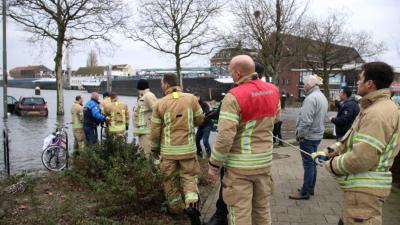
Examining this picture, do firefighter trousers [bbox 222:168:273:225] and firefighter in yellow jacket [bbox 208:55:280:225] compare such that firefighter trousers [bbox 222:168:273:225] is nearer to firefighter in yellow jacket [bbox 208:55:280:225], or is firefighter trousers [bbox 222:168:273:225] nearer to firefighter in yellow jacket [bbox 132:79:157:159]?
firefighter in yellow jacket [bbox 208:55:280:225]

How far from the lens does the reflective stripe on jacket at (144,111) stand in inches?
307

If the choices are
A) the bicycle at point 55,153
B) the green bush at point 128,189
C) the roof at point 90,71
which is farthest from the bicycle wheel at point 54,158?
the roof at point 90,71

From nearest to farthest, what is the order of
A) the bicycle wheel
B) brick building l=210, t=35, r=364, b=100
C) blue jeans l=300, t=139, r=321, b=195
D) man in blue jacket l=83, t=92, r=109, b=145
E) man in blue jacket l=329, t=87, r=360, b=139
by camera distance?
blue jeans l=300, t=139, r=321, b=195 → man in blue jacket l=329, t=87, r=360, b=139 → the bicycle wheel → man in blue jacket l=83, t=92, r=109, b=145 → brick building l=210, t=35, r=364, b=100

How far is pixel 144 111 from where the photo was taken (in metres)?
8.17

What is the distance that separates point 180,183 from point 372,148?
272 centimetres

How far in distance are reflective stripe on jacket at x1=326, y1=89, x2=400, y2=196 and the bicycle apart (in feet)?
25.1

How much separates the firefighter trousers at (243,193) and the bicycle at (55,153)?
21.8ft

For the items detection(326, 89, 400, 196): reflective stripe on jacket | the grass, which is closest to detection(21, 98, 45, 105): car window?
the grass

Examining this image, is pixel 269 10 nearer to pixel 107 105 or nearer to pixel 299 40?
pixel 299 40

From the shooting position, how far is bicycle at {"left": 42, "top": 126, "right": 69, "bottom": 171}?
9.83 m

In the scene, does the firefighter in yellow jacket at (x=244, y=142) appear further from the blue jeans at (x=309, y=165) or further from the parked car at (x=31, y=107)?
the parked car at (x=31, y=107)

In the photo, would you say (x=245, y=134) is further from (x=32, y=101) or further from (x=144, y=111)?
(x=32, y=101)

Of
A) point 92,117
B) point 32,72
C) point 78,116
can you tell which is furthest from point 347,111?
point 32,72

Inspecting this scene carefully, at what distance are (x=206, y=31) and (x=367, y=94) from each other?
23516mm
